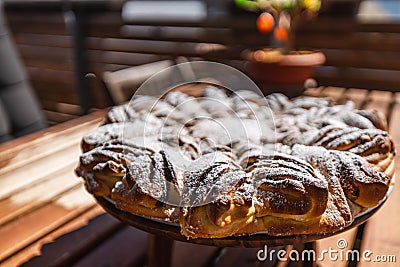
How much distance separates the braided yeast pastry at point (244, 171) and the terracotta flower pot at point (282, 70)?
1028 mm

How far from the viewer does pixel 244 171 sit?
0.67 metres

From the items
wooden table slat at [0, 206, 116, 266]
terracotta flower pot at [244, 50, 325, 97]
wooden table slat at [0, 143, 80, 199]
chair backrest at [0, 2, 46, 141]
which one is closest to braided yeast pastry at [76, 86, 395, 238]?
wooden table slat at [0, 206, 116, 266]

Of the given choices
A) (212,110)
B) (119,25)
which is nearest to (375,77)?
(119,25)

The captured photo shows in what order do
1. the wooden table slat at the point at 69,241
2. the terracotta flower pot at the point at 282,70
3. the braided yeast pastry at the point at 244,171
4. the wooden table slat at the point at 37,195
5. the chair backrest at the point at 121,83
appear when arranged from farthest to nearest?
the terracotta flower pot at the point at 282,70 → the chair backrest at the point at 121,83 → the wooden table slat at the point at 37,195 → the wooden table slat at the point at 69,241 → the braided yeast pastry at the point at 244,171

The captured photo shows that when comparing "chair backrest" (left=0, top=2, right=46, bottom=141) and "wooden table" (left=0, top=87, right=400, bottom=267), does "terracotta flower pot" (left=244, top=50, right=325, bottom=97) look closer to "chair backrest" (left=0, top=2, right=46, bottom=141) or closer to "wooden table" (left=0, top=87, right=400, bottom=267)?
"wooden table" (left=0, top=87, right=400, bottom=267)

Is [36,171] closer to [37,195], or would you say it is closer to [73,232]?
[37,195]

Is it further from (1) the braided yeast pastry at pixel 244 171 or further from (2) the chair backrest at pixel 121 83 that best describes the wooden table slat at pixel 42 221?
(2) the chair backrest at pixel 121 83

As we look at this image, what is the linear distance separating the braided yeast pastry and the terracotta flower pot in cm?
103

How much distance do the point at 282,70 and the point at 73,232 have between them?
137 centimetres

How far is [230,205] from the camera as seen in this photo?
0.59 meters

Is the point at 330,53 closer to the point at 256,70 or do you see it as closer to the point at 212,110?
the point at 256,70

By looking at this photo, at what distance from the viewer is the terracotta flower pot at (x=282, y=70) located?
1.94 meters

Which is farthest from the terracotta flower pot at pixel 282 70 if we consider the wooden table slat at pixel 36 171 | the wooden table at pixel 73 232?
the wooden table slat at pixel 36 171

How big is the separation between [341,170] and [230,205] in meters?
0.22
